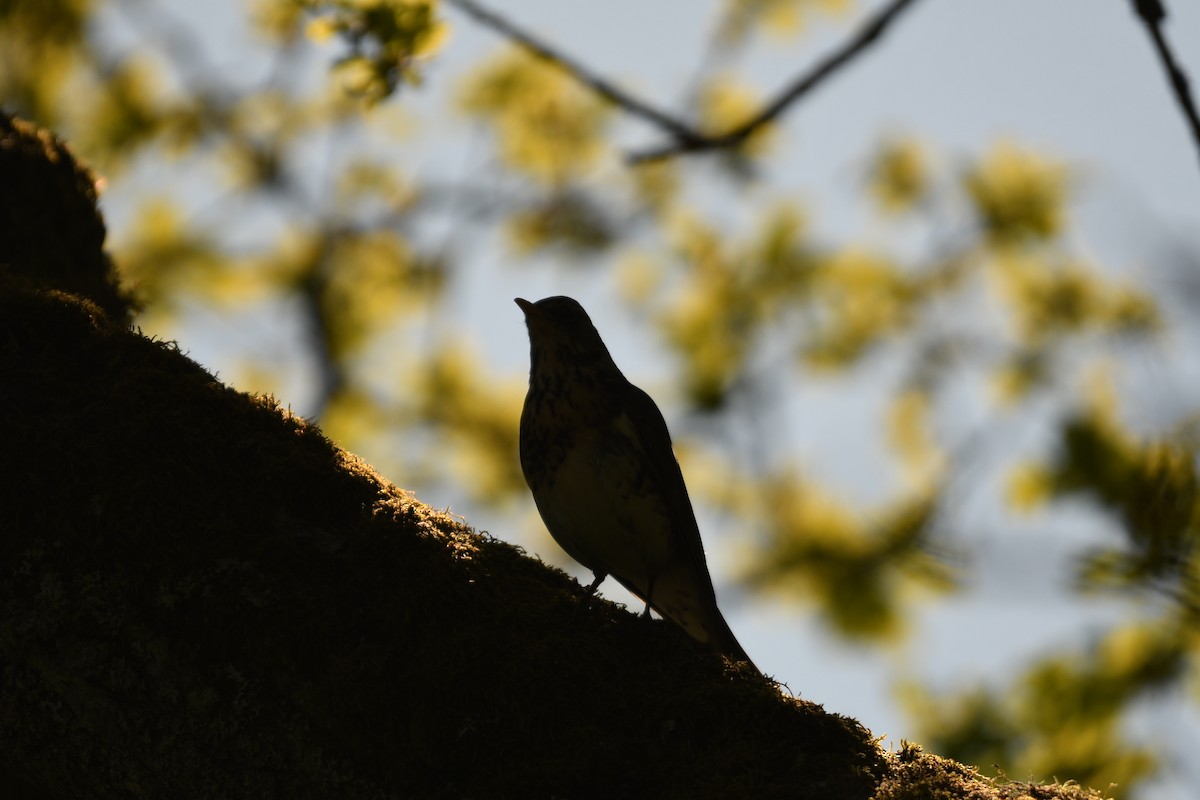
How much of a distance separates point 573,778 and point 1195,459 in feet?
6.23

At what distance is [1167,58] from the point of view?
1.67 meters

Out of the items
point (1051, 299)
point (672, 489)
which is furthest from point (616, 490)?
point (1051, 299)

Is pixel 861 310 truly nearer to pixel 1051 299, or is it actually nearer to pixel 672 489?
pixel 1051 299

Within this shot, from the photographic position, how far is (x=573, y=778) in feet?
6.61

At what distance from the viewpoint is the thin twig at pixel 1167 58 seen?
5.19 ft

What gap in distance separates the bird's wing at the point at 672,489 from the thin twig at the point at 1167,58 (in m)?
2.65

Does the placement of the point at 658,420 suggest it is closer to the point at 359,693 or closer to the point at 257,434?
the point at 257,434

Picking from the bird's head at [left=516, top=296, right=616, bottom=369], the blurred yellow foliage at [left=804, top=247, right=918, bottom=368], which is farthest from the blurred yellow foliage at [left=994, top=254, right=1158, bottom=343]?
the bird's head at [left=516, top=296, right=616, bottom=369]

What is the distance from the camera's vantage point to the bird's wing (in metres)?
4.11

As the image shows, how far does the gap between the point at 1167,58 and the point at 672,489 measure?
2709mm

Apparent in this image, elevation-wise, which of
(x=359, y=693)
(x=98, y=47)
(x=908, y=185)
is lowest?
(x=359, y=693)

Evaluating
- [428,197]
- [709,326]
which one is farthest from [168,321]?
[709,326]

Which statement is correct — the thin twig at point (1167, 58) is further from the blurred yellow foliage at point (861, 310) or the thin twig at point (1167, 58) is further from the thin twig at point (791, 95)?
the blurred yellow foliage at point (861, 310)

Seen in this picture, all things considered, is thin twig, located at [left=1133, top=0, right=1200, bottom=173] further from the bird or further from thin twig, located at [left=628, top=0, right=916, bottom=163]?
the bird
